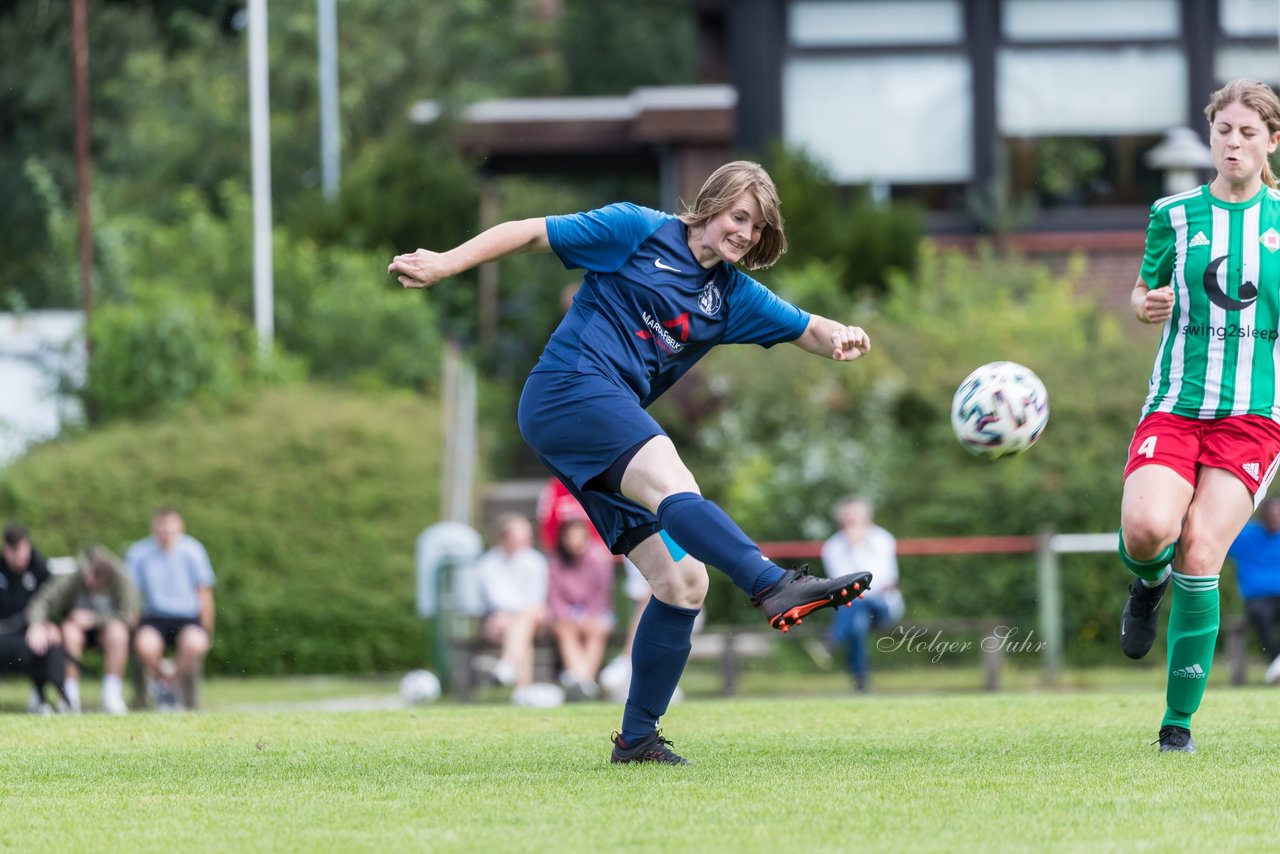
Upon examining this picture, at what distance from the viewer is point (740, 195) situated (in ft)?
21.5

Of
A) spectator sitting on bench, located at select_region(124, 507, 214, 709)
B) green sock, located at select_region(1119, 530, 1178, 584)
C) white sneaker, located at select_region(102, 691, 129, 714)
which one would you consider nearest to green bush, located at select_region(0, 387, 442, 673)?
spectator sitting on bench, located at select_region(124, 507, 214, 709)

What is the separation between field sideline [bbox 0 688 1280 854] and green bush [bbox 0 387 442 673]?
32.6ft

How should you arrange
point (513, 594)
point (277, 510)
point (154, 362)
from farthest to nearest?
point (154, 362) → point (277, 510) → point (513, 594)

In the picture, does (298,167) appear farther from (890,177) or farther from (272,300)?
(890,177)

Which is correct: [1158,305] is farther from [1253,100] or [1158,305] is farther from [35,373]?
[35,373]

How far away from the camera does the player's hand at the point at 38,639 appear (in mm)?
13039

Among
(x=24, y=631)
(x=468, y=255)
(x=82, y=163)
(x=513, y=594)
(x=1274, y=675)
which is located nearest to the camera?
(x=468, y=255)

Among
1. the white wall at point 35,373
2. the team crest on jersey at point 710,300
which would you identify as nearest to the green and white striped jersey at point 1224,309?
the team crest on jersey at point 710,300

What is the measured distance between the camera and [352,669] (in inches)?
731

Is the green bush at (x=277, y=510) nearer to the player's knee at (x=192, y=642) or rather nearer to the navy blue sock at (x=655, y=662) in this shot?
the player's knee at (x=192, y=642)

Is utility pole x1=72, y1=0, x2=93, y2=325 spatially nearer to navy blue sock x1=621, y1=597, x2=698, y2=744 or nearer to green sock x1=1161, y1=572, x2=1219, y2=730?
navy blue sock x1=621, y1=597, x2=698, y2=744

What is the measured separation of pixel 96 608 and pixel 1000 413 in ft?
31.3

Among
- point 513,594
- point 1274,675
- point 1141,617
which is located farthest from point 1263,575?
point 1141,617

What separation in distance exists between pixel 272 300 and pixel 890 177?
802cm
